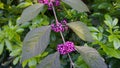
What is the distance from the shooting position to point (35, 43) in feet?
2.72

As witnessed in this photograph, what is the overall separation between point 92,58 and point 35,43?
0.60 ft

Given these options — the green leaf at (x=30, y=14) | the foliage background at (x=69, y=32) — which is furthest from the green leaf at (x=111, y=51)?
the green leaf at (x=30, y=14)

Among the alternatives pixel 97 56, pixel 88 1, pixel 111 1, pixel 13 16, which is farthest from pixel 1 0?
pixel 97 56

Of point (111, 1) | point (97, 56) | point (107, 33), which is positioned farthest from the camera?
point (111, 1)

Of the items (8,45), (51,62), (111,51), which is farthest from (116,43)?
(8,45)

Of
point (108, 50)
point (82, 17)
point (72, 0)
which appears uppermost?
→ point (72, 0)

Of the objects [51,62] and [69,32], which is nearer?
[51,62]

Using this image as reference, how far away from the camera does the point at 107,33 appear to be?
118 centimetres

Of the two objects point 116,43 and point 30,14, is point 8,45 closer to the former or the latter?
point 30,14

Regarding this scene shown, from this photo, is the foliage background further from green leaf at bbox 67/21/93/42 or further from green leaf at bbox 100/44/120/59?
green leaf at bbox 67/21/93/42

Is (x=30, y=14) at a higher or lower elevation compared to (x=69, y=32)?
higher

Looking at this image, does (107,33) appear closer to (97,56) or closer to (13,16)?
(97,56)

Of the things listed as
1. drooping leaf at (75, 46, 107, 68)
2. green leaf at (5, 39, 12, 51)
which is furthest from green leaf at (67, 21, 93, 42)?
green leaf at (5, 39, 12, 51)

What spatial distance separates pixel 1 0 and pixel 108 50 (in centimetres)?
69
